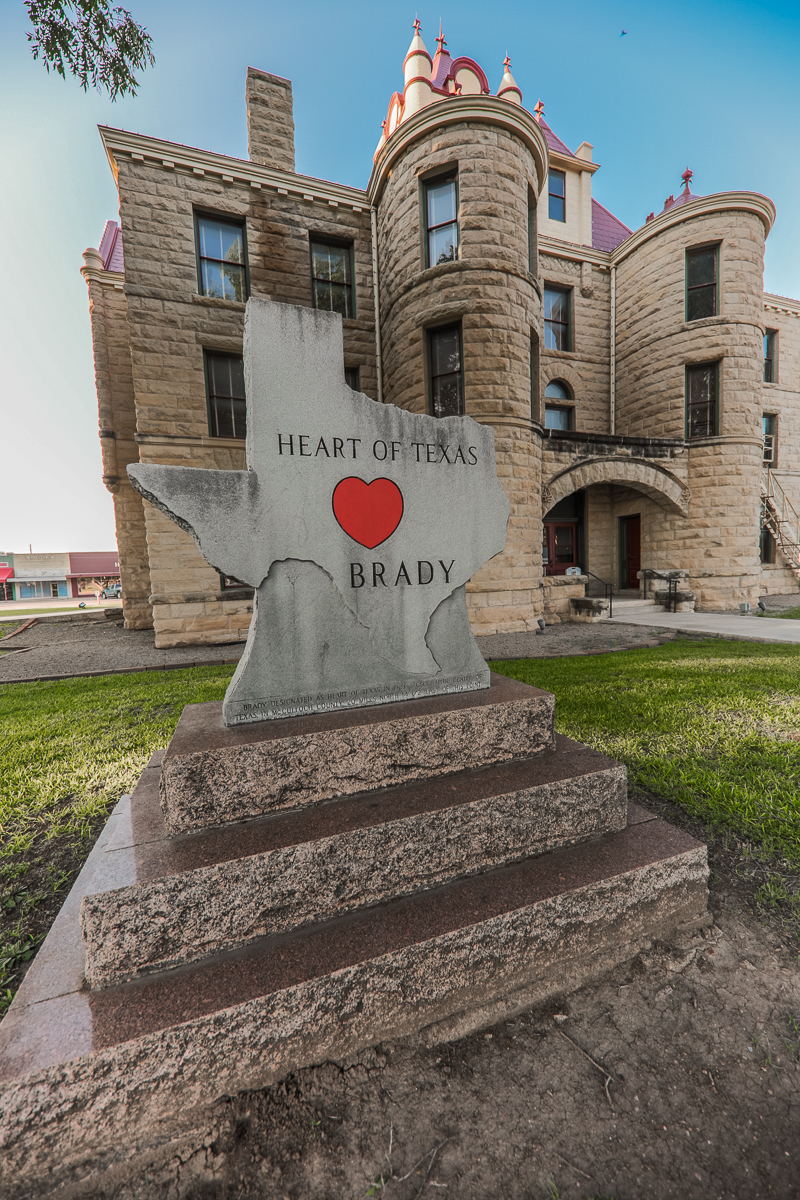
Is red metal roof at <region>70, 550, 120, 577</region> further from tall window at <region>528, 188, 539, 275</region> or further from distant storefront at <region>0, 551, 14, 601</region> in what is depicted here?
tall window at <region>528, 188, 539, 275</region>

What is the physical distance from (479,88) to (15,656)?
63.1ft

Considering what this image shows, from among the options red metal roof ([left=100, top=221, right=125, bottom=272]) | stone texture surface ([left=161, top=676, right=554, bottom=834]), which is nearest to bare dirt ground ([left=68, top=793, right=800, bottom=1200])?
stone texture surface ([left=161, top=676, right=554, bottom=834])

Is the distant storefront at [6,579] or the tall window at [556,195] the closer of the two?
the tall window at [556,195]

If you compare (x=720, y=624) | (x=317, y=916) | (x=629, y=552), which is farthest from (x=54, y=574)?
(x=317, y=916)

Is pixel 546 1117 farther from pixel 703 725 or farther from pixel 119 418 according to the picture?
pixel 119 418

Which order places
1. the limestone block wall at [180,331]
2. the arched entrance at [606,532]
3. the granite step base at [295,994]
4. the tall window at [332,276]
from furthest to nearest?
the arched entrance at [606,532], the tall window at [332,276], the limestone block wall at [180,331], the granite step base at [295,994]

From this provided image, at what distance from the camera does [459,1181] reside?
1.31 m

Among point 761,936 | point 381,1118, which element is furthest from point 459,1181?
point 761,936

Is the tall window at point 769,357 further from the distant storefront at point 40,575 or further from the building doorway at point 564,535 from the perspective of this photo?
the distant storefront at point 40,575

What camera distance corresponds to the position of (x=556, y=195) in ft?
49.7

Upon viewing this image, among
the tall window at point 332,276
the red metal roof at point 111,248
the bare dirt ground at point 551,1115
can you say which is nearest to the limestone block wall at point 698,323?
the tall window at point 332,276

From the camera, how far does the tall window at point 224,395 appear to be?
10.2 metres

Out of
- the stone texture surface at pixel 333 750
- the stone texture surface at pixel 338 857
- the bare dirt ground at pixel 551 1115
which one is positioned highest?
the stone texture surface at pixel 333 750

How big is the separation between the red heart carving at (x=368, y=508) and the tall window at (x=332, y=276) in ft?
33.7
